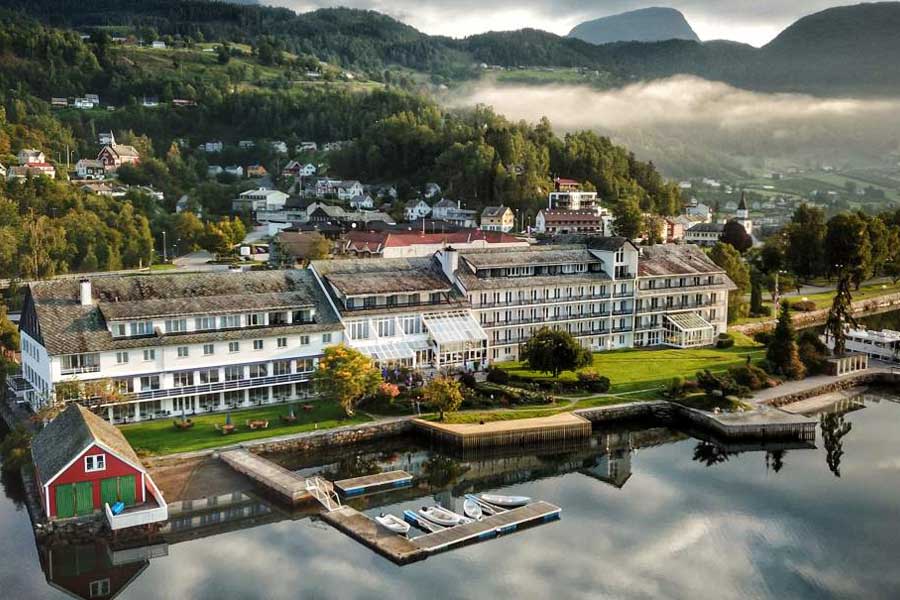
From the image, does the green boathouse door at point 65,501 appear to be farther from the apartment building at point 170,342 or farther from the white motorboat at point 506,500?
the white motorboat at point 506,500

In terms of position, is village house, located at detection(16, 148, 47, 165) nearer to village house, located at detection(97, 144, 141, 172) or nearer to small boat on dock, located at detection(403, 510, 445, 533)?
village house, located at detection(97, 144, 141, 172)

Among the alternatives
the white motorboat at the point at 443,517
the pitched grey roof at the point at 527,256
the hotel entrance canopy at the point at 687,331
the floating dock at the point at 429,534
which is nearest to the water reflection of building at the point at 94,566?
the floating dock at the point at 429,534

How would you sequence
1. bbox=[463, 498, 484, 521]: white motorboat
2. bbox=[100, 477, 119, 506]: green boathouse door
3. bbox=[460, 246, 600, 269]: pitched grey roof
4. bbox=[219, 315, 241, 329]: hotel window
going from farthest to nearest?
bbox=[460, 246, 600, 269]: pitched grey roof, bbox=[219, 315, 241, 329]: hotel window, bbox=[463, 498, 484, 521]: white motorboat, bbox=[100, 477, 119, 506]: green boathouse door

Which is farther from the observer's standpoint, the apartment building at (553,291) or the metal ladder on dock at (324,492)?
the apartment building at (553,291)

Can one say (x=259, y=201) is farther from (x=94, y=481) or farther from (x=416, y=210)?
(x=94, y=481)

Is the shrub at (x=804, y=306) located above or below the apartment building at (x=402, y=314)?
below

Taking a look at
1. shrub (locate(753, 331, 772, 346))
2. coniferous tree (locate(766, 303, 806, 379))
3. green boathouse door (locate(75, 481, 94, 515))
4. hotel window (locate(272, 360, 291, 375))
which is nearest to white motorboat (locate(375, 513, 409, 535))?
green boathouse door (locate(75, 481, 94, 515))
